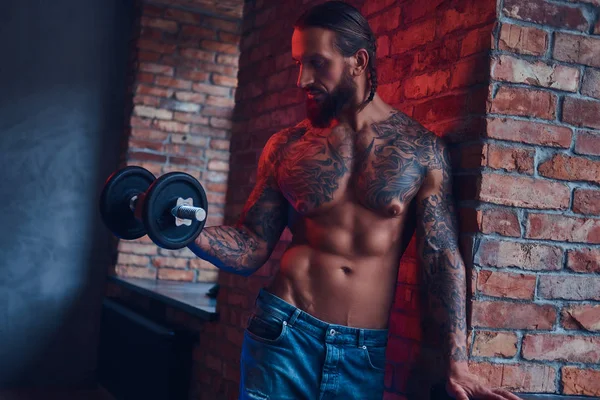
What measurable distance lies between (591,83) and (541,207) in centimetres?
40

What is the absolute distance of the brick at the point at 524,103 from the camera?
217cm

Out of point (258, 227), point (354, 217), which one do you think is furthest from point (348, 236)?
point (258, 227)

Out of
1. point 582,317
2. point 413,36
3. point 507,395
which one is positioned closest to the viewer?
point 507,395

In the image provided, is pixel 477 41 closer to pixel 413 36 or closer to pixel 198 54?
pixel 413 36

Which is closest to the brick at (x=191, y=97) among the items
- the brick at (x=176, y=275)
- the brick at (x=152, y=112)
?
the brick at (x=152, y=112)

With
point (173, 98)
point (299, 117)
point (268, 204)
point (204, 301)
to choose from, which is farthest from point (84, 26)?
point (268, 204)

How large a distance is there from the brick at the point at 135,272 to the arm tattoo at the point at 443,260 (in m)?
3.32

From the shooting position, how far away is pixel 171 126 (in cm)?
523

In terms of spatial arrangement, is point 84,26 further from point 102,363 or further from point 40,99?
point 102,363

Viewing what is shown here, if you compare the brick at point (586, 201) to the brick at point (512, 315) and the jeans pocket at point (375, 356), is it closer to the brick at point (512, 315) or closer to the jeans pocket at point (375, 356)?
the brick at point (512, 315)

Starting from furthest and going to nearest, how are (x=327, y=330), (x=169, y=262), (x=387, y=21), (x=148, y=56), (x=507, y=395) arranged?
(x=169, y=262) < (x=148, y=56) < (x=387, y=21) < (x=327, y=330) < (x=507, y=395)

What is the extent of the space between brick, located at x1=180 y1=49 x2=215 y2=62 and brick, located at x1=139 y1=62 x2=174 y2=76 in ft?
0.46

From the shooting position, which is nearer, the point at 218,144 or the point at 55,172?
the point at 55,172

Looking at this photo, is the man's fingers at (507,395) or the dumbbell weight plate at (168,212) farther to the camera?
the dumbbell weight plate at (168,212)
